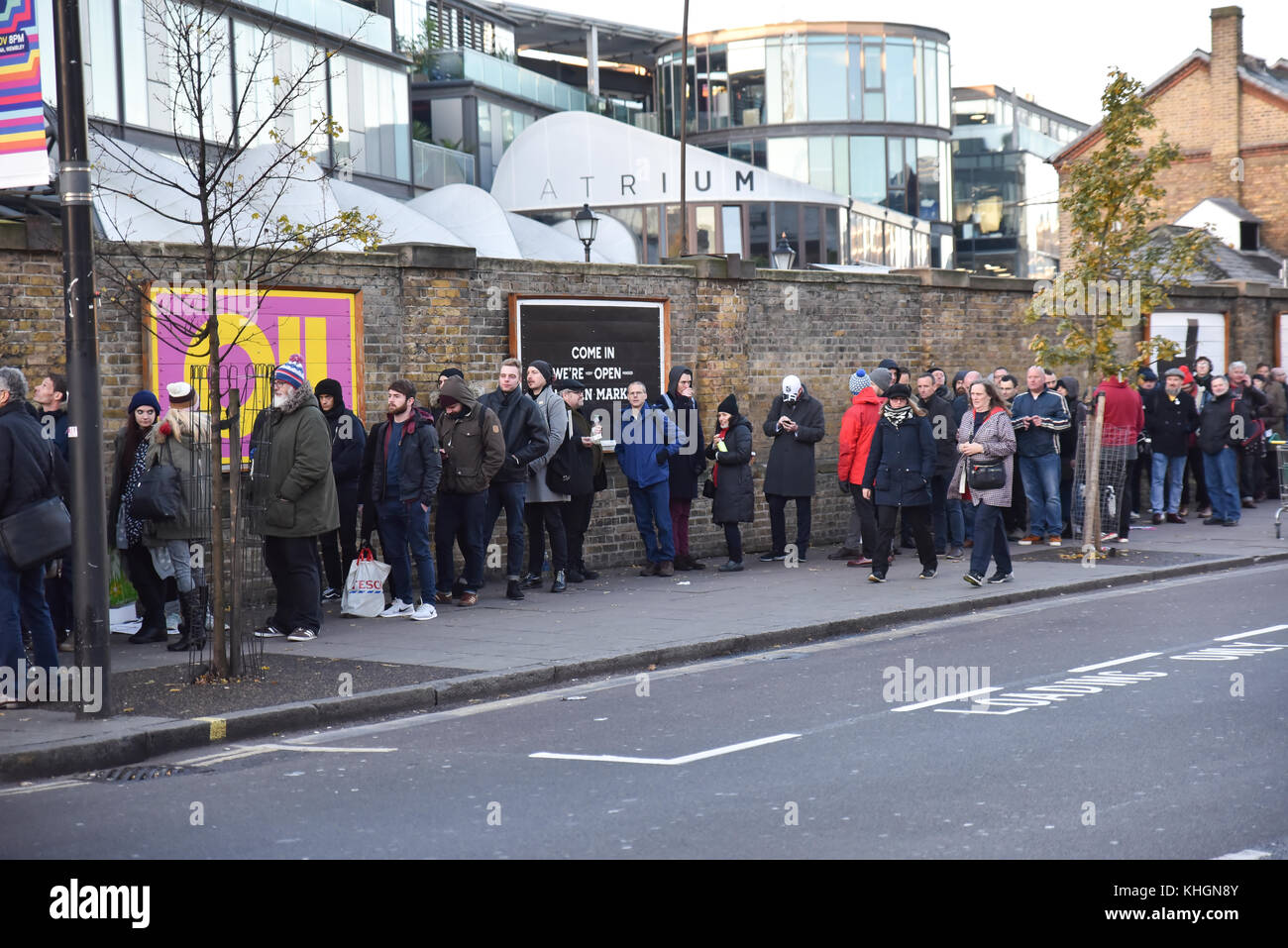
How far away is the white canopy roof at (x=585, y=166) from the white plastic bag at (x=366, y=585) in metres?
30.8

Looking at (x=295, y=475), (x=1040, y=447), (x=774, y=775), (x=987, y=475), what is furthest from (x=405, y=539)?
(x=1040, y=447)

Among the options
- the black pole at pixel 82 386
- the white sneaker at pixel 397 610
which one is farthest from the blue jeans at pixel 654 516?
the black pole at pixel 82 386

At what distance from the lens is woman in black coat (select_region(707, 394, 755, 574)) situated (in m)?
15.5

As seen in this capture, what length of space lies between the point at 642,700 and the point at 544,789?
2.39 metres

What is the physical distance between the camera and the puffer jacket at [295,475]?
35.4ft

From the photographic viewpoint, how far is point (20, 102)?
8.45 m

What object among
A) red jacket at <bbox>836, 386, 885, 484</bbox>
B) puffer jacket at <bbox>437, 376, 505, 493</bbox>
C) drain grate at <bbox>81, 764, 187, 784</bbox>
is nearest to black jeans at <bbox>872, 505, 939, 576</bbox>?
red jacket at <bbox>836, 386, 885, 484</bbox>

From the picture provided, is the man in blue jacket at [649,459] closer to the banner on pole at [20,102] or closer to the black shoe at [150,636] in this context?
the black shoe at [150,636]

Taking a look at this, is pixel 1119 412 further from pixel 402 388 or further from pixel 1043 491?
pixel 402 388

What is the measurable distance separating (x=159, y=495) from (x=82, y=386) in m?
2.55

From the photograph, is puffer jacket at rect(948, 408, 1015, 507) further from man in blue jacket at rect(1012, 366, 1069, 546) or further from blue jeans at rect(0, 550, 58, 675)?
blue jeans at rect(0, 550, 58, 675)
